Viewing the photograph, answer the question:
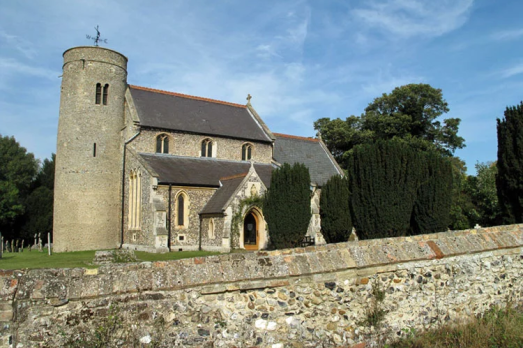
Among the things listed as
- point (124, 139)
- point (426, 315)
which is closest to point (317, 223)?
point (124, 139)

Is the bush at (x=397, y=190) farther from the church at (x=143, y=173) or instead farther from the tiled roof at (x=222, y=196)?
the tiled roof at (x=222, y=196)

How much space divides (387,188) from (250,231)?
11.0m

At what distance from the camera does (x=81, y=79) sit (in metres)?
27.1

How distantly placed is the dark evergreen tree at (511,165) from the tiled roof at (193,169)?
43.1ft

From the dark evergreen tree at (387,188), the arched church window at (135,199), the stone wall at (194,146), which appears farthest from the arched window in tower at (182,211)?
the dark evergreen tree at (387,188)

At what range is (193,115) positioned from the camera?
30.1m

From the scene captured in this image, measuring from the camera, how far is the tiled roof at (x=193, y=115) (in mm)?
28078

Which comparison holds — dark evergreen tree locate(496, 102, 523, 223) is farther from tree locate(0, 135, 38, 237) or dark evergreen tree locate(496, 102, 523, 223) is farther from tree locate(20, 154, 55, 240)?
tree locate(0, 135, 38, 237)

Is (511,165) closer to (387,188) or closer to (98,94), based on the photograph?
(387,188)

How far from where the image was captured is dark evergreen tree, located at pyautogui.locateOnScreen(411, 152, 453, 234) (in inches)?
645

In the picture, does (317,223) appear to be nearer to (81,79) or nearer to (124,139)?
(124,139)

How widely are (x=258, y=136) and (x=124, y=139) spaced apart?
31.7 ft

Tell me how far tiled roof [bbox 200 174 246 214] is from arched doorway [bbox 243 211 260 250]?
1774 millimetres

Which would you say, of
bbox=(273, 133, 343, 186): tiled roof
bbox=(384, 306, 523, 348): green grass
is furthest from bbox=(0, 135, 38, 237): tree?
bbox=(384, 306, 523, 348): green grass
